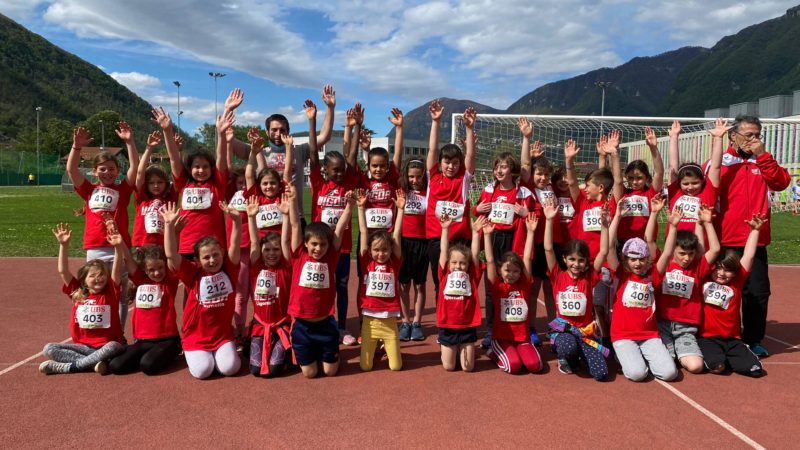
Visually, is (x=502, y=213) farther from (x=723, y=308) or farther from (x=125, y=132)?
(x=125, y=132)

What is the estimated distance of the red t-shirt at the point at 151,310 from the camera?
438 cm

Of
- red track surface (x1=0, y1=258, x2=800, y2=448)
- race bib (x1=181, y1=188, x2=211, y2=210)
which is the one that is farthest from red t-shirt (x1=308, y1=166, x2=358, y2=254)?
red track surface (x1=0, y1=258, x2=800, y2=448)

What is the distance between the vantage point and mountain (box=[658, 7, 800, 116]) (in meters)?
120

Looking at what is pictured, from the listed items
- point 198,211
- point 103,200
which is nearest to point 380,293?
point 198,211

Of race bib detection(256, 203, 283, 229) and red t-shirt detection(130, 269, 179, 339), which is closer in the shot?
red t-shirt detection(130, 269, 179, 339)

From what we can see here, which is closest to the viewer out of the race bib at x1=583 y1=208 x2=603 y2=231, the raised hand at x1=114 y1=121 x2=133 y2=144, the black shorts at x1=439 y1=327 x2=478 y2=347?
the black shorts at x1=439 y1=327 x2=478 y2=347

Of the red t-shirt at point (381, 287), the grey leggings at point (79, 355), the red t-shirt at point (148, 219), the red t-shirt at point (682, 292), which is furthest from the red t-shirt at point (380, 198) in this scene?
the red t-shirt at point (682, 292)

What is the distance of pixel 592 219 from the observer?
5.18 m

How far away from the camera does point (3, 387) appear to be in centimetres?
391

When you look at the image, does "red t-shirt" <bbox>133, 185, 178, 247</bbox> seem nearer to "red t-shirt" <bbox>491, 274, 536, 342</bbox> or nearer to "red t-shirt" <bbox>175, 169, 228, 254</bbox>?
"red t-shirt" <bbox>175, 169, 228, 254</bbox>

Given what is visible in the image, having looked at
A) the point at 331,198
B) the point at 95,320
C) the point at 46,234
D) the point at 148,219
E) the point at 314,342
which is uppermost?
the point at 331,198

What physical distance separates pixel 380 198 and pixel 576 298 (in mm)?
2078

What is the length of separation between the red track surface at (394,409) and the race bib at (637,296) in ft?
2.08

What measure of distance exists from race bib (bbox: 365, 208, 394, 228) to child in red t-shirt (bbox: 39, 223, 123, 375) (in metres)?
2.19
